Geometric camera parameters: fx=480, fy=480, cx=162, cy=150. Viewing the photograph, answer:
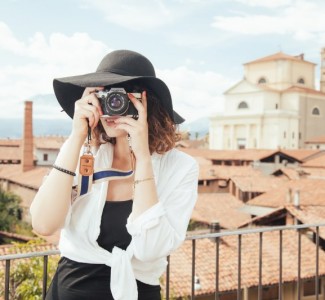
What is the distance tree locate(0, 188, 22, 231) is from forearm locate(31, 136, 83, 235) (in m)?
24.9

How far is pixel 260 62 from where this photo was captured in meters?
51.3

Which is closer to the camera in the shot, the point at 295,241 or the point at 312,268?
the point at 312,268

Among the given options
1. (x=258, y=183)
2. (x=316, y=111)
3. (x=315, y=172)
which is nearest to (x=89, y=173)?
(x=258, y=183)

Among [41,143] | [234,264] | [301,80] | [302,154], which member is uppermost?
[301,80]

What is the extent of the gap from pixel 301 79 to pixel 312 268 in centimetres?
4072

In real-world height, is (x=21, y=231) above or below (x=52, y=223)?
below

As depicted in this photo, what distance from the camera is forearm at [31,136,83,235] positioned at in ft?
4.86

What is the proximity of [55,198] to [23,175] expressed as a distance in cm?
3317

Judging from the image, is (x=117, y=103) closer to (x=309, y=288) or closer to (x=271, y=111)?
(x=309, y=288)

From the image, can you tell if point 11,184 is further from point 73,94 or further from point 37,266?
point 73,94

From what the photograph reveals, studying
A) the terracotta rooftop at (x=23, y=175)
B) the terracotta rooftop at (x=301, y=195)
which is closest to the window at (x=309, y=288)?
the terracotta rooftop at (x=301, y=195)

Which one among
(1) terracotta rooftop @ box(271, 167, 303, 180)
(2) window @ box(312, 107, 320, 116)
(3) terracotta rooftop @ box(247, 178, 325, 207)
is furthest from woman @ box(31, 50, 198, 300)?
(2) window @ box(312, 107, 320, 116)

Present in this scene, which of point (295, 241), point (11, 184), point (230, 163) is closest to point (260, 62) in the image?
point (230, 163)

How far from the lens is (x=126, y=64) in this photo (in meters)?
1.57
